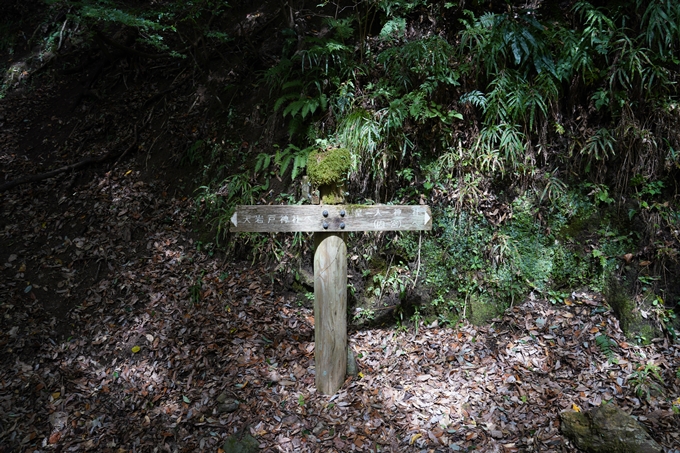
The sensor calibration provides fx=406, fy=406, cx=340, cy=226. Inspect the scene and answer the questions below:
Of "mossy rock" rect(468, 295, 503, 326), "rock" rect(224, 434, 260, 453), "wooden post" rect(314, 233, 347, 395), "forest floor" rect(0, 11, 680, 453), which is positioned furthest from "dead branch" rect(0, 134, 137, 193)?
"mossy rock" rect(468, 295, 503, 326)

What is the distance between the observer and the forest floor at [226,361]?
392cm

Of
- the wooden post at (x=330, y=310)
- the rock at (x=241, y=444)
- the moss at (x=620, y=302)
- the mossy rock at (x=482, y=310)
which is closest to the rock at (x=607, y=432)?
the moss at (x=620, y=302)

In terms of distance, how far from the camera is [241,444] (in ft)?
12.6

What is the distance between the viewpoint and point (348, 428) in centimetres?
394

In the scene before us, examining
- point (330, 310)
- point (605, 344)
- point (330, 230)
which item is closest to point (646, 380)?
point (605, 344)

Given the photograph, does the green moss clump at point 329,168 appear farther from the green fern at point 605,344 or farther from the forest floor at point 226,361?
the green fern at point 605,344

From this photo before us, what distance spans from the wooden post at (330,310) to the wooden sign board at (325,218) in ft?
0.52

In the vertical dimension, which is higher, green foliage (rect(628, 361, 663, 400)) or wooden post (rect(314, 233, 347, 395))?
wooden post (rect(314, 233, 347, 395))

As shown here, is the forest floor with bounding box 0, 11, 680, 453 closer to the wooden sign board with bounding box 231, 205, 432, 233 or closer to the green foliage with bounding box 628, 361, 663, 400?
the green foliage with bounding box 628, 361, 663, 400

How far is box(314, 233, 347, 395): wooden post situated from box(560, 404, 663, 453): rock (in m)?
2.15

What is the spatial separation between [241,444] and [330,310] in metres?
1.50

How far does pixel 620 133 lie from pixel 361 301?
3688 mm

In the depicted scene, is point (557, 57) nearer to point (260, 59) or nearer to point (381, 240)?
point (381, 240)

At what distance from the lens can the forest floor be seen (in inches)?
154
